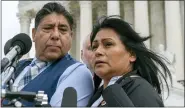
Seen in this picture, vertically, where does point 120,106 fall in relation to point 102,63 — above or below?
below

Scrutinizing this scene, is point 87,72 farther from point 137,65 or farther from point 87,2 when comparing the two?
point 87,2

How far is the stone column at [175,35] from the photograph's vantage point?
47844 millimetres

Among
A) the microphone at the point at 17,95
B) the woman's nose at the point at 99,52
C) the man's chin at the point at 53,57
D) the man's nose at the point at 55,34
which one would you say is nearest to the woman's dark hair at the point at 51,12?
the man's nose at the point at 55,34

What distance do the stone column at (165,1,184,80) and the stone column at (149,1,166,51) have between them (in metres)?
5.59

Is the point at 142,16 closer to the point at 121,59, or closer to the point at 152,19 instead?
the point at 152,19

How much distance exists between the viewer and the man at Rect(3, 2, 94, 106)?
4656mm

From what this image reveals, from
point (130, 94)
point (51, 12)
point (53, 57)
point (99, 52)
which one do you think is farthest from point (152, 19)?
point (130, 94)

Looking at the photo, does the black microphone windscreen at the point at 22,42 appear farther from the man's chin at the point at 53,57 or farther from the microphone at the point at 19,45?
the man's chin at the point at 53,57

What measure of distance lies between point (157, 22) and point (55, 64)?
52.1 metres

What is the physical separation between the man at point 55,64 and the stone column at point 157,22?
2001 inches

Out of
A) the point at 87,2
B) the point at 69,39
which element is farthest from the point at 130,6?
the point at 69,39

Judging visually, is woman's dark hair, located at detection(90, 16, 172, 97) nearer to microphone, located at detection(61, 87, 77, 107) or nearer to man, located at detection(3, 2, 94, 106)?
man, located at detection(3, 2, 94, 106)

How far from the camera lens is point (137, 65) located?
5.03 metres

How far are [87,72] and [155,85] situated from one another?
0.90 meters
